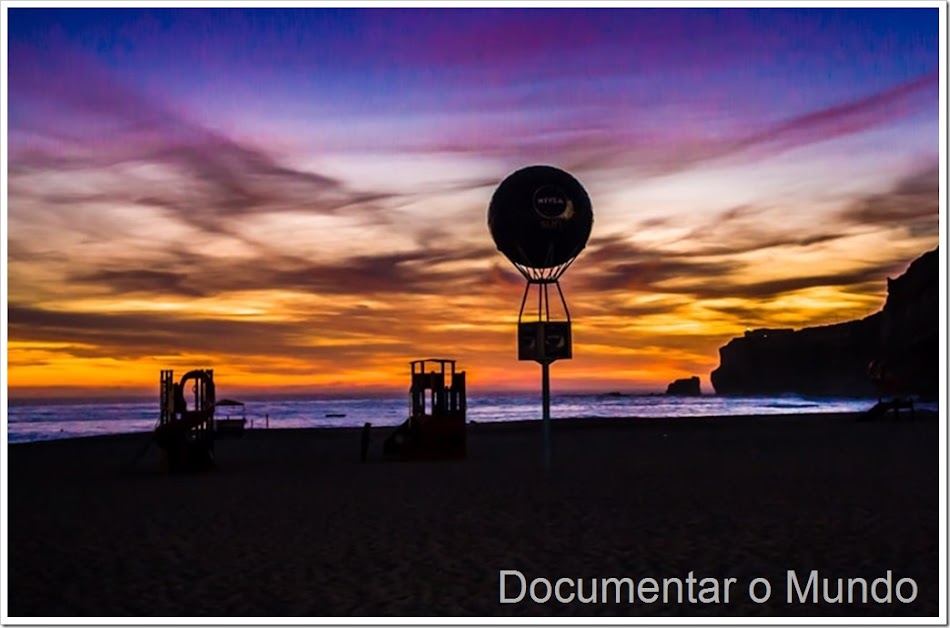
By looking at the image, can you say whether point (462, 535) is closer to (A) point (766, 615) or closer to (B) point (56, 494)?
(A) point (766, 615)

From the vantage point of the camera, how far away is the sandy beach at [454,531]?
9469 millimetres

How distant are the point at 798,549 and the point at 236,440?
1157 inches

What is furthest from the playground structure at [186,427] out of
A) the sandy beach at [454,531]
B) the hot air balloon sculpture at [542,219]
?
the hot air balloon sculpture at [542,219]

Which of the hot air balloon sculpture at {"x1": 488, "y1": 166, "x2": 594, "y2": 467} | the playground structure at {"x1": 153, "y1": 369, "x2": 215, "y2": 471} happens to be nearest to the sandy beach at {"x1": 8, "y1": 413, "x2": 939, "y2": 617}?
the playground structure at {"x1": 153, "y1": 369, "x2": 215, "y2": 471}

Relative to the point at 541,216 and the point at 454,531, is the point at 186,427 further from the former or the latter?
the point at 454,531

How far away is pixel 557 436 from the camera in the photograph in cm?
3606

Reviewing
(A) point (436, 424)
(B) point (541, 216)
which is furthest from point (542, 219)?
(A) point (436, 424)

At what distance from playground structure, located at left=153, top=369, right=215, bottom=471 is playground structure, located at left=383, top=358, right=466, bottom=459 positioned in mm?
5032

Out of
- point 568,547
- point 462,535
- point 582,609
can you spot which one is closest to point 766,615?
point 582,609

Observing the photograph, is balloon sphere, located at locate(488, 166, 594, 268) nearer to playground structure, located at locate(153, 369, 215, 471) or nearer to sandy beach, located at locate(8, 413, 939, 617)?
sandy beach, located at locate(8, 413, 939, 617)

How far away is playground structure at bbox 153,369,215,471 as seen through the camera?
23.8m

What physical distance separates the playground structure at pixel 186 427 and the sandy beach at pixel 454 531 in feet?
3.04

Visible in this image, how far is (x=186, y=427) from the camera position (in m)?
24.2

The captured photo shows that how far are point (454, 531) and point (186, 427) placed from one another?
509 inches
